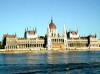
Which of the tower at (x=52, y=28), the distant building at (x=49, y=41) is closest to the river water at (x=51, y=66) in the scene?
the distant building at (x=49, y=41)

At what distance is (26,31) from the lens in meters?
190

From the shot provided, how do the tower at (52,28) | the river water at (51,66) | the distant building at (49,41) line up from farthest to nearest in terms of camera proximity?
the tower at (52,28), the distant building at (49,41), the river water at (51,66)

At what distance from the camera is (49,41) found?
578ft

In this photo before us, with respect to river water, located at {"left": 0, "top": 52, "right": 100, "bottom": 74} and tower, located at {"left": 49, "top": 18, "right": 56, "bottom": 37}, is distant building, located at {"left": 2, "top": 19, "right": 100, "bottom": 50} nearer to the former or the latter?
tower, located at {"left": 49, "top": 18, "right": 56, "bottom": 37}

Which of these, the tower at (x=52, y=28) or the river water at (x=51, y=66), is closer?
the river water at (x=51, y=66)

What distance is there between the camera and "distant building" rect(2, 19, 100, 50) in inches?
6924

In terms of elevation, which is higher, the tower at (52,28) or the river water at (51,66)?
the tower at (52,28)

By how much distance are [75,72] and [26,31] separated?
5755 inches

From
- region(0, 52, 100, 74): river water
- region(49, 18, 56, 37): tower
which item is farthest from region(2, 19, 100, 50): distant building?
region(0, 52, 100, 74): river water

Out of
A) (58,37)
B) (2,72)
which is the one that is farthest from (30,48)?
(2,72)

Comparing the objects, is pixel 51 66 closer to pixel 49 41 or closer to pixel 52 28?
pixel 49 41

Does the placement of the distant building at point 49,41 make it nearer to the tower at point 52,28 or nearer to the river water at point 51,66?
the tower at point 52,28

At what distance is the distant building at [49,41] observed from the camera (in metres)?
176

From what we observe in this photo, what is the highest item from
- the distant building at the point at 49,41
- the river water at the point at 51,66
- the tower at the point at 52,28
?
the tower at the point at 52,28
